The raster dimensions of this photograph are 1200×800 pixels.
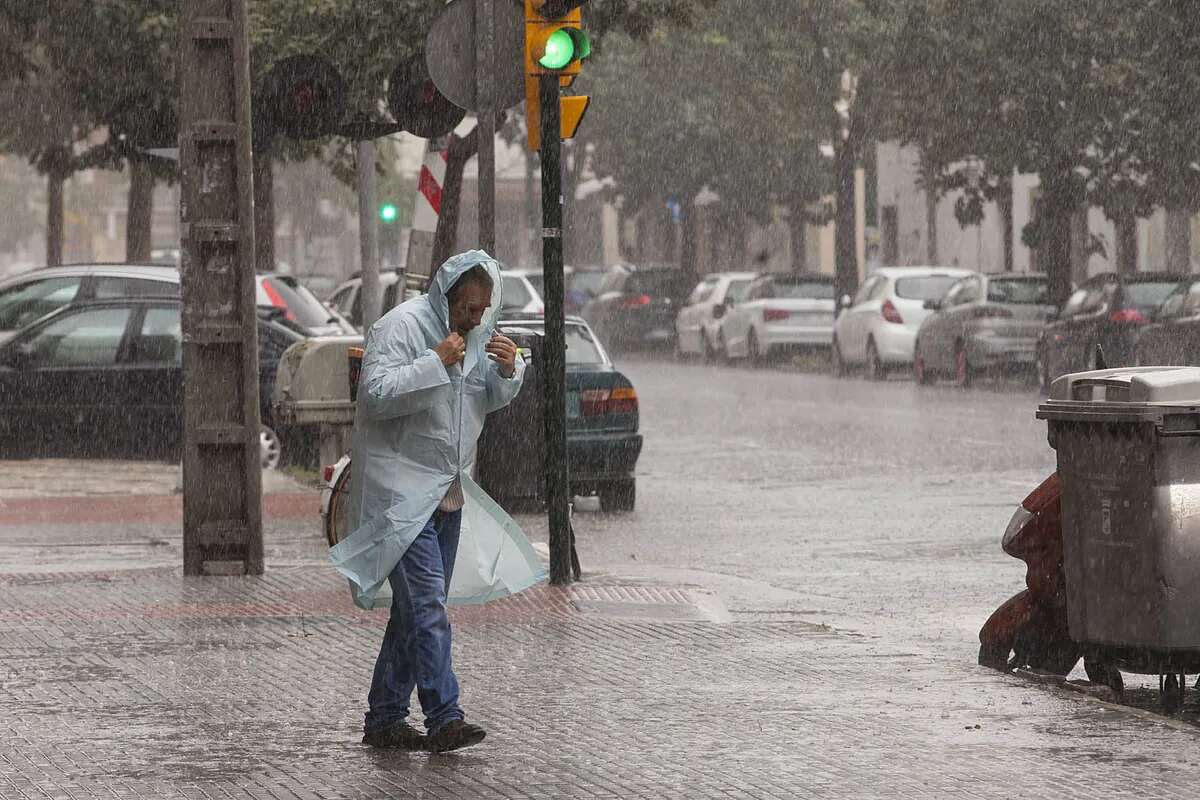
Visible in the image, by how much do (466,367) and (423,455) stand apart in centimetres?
30

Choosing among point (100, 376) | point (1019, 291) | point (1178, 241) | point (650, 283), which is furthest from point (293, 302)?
point (1178, 241)

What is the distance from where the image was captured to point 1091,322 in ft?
95.0

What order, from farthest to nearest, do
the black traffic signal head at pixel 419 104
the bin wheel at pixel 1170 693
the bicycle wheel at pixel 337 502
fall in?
1. the black traffic signal head at pixel 419 104
2. the bicycle wheel at pixel 337 502
3. the bin wheel at pixel 1170 693

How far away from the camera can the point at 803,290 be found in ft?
136

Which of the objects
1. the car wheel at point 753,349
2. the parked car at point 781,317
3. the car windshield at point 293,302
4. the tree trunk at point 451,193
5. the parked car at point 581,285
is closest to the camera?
the car windshield at point 293,302

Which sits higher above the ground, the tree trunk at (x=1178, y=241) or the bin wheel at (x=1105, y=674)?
the tree trunk at (x=1178, y=241)

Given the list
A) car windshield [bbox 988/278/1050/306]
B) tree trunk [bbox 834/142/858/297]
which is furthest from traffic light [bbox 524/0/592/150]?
tree trunk [bbox 834/142/858/297]

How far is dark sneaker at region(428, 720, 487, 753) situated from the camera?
7699 millimetres

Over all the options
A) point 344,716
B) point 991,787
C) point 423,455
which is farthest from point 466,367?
point 991,787

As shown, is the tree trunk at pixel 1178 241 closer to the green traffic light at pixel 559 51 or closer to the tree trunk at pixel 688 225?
the tree trunk at pixel 688 225

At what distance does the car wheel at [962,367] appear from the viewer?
3244 centimetres

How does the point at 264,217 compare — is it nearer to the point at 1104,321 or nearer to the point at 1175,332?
the point at 1104,321

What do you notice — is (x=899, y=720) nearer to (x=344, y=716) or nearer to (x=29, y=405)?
(x=344, y=716)

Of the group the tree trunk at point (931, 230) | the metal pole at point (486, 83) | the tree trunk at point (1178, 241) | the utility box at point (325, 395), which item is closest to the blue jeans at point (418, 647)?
the metal pole at point (486, 83)
